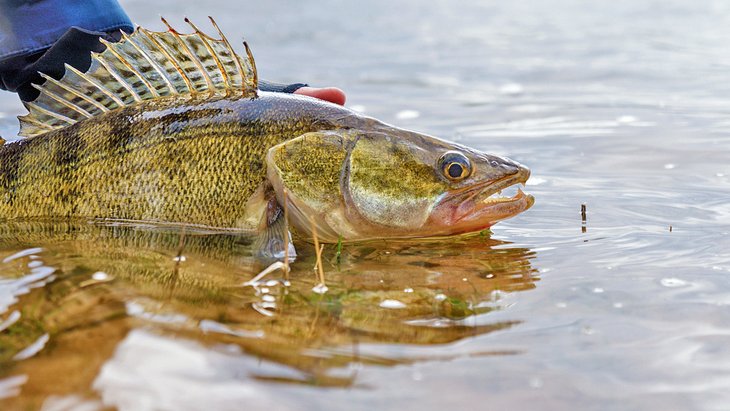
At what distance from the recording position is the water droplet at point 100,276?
11.3 ft

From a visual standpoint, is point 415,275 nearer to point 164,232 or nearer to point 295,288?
point 295,288

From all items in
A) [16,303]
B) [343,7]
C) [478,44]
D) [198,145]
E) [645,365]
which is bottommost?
A: [645,365]

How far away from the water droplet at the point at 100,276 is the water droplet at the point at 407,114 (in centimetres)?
540

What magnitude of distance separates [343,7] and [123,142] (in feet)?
47.6

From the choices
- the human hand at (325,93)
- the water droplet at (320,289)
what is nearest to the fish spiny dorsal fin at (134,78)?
the human hand at (325,93)

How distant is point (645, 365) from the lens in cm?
276

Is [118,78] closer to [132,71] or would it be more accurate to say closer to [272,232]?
[132,71]

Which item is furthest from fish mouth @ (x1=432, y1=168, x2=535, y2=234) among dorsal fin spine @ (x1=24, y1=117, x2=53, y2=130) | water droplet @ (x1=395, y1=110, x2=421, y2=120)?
water droplet @ (x1=395, y1=110, x2=421, y2=120)

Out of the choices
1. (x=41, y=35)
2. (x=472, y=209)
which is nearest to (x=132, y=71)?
(x=41, y=35)

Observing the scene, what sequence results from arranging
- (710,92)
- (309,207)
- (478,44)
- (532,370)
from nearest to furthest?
(532,370), (309,207), (710,92), (478,44)

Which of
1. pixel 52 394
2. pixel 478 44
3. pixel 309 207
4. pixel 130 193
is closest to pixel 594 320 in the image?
pixel 309 207

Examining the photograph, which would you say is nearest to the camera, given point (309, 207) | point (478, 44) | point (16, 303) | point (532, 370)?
point (532, 370)

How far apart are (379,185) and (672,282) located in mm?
1395

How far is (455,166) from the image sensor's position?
4180mm
